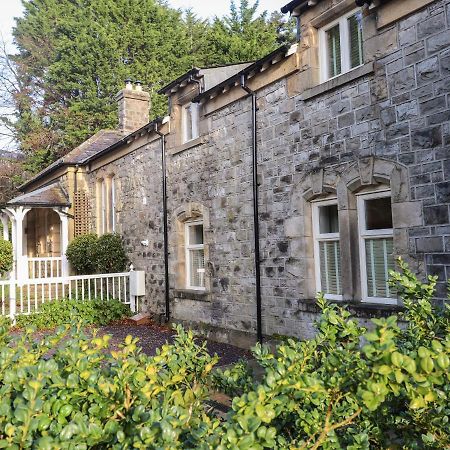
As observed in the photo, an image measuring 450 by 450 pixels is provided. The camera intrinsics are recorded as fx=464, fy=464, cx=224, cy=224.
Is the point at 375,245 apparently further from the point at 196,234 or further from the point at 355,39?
the point at 196,234

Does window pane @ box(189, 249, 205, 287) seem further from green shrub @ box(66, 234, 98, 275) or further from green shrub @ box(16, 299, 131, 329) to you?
green shrub @ box(66, 234, 98, 275)

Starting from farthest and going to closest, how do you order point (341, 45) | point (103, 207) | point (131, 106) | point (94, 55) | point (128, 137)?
point (94, 55), point (131, 106), point (103, 207), point (128, 137), point (341, 45)

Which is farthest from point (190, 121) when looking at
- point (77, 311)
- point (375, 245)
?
point (375, 245)

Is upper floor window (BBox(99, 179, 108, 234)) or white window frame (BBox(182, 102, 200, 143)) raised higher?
white window frame (BBox(182, 102, 200, 143))

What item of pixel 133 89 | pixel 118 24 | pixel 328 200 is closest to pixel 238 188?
pixel 328 200

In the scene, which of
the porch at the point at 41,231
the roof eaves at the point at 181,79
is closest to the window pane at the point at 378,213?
the roof eaves at the point at 181,79

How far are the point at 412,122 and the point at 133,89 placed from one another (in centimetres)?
1333

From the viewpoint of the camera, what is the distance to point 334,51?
711cm

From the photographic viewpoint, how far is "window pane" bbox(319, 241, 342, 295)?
6.96m

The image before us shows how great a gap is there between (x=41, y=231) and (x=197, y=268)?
474 inches

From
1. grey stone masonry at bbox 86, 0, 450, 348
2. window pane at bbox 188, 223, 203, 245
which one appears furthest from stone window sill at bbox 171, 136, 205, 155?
window pane at bbox 188, 223, 203, 245

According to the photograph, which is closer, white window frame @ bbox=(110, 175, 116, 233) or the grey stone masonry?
the grey stone masonry

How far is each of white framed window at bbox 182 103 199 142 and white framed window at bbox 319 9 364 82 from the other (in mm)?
3677

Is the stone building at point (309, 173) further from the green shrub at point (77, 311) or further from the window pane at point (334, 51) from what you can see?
Result: the green shrub at point (77, 311)
